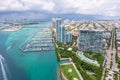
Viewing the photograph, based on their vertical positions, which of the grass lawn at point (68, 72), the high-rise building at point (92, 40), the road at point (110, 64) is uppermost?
the high-rise building at point (92, 40)

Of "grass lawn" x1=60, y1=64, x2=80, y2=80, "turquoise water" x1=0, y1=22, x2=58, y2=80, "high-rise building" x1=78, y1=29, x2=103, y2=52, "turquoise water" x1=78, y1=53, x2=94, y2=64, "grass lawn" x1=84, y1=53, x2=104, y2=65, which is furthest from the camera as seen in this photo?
"high-rise building" x1=78, y1=29, x2=103, y2=52

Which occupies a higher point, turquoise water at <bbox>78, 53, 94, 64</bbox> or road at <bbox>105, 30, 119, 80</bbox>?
turquoise water at <bbox>78, 53, 94, 64</bbox>

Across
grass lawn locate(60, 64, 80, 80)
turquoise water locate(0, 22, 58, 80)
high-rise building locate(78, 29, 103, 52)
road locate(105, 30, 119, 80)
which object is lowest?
road locate(105, 30, 119, 80)

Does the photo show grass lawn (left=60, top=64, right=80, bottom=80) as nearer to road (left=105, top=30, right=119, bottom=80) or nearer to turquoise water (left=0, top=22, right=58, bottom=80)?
turquoise water (left=0, top=22, right=58, bottom=80)

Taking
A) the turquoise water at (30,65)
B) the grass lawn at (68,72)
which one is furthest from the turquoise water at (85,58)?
the turquoise water at (30,65)

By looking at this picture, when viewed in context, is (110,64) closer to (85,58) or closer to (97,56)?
(97,56)

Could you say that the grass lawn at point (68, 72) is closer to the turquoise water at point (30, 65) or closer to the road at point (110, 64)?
the turquoise water at point (30, 65)

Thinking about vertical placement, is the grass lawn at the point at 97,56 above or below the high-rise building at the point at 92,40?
below

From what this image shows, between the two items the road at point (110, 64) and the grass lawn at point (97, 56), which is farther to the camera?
the grass lawn at point (97, 56)

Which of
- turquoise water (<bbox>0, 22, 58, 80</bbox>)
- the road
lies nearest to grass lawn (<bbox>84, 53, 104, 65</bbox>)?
the road

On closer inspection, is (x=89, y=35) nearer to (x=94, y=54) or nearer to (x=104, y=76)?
(x=94, y=54)

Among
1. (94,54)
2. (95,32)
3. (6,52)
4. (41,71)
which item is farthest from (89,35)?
(6,52)
